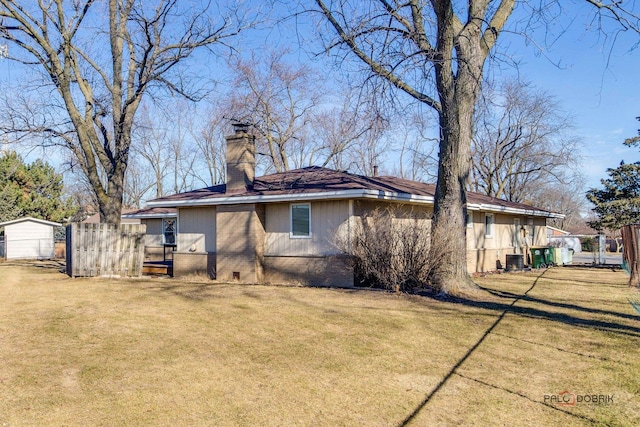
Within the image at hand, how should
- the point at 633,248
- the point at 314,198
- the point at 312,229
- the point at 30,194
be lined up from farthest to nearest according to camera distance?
the point at 30,194 → the point at 312,229 → the point at 314,198 → the point at 633,248

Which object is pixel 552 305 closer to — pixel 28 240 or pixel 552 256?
pixel 552 256

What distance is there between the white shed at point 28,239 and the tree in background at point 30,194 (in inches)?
128

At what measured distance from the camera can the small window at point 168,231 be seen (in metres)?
24.4

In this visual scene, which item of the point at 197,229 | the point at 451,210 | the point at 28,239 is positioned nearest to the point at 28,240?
the point at 28,239

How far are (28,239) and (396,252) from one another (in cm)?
2973

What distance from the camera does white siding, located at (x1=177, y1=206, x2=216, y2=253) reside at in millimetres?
17797

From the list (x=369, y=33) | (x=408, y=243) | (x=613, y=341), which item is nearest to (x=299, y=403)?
(x=613, y=341)

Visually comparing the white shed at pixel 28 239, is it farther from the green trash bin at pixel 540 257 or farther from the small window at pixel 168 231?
the green trash bin at pixel 540 257

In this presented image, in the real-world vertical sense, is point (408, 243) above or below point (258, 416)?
above

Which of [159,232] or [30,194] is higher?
[30,194]

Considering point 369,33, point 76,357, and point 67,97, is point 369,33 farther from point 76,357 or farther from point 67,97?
point 67,97

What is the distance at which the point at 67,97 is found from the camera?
18.1 metres

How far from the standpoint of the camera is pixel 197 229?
18.1 m

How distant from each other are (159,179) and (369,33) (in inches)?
1505
